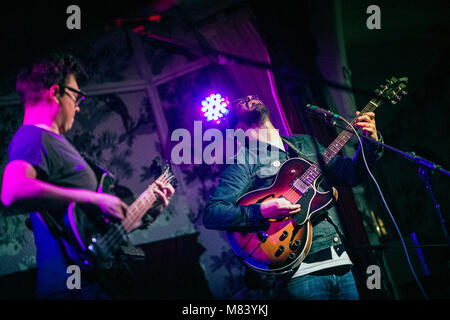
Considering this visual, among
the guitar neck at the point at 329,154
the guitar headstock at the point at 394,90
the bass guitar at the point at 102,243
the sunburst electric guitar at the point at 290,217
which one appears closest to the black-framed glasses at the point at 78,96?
the bass guitar at the point at 102,243

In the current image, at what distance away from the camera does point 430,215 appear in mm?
4570

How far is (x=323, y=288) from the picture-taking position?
2.02 meters

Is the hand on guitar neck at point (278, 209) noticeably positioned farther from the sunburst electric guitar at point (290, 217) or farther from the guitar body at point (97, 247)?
the guitar body at point (97, 247)

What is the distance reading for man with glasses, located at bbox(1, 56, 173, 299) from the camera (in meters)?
1.51

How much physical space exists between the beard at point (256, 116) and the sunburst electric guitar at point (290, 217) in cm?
54

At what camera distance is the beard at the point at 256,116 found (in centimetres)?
275

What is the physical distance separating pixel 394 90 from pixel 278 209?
1.33 metres

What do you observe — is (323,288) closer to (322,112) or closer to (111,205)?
(322,112)

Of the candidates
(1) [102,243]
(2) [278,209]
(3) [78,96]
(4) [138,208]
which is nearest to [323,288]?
(2) [278,209]

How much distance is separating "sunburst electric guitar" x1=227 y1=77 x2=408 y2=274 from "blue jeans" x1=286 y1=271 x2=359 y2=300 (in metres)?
0.12

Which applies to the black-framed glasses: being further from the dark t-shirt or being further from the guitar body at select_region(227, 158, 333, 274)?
the guitar body at select_region(227, 158, 333, 274)

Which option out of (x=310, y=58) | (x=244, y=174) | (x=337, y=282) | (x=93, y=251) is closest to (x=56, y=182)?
(x=93, y=251)
